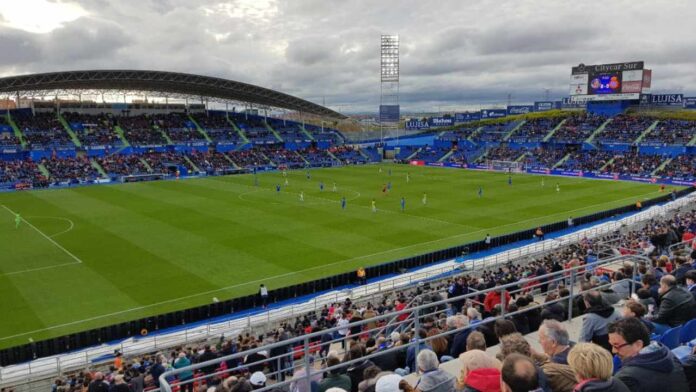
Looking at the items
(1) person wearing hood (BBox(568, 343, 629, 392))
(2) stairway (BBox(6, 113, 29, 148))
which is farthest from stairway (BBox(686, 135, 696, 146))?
(2) stairway (BBox(6, 113, 29, 148))

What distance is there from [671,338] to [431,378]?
361 centimetres

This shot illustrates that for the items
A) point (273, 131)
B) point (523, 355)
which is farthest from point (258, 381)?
point (273, 131)

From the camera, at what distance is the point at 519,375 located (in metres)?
4.07

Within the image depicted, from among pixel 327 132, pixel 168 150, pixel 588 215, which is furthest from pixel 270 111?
pixel 588 215

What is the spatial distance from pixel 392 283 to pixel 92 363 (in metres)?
12.4

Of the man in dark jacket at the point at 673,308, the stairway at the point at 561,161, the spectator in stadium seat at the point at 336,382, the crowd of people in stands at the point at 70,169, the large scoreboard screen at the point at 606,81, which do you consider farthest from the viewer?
the large scoreboard screen at the point at 606,81

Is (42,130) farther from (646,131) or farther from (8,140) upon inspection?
(646,131)

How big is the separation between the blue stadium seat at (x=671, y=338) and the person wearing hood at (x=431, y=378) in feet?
10.5

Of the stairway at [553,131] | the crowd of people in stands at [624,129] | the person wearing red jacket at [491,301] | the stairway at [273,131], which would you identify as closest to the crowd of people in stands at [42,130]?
the stairway at [273,131]

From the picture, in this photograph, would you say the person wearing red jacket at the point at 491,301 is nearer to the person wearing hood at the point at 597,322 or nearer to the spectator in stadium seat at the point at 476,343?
the person wearing hood at the point at 597,322

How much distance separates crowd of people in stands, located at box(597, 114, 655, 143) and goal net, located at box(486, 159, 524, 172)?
12.7 metres

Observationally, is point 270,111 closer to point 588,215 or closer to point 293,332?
point 588,215

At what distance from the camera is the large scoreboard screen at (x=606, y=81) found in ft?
258

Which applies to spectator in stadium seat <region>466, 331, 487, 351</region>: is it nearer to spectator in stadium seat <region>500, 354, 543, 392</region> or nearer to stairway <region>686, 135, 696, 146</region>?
spectator in stadium seat <region>500, 354, 543, 392</region>
